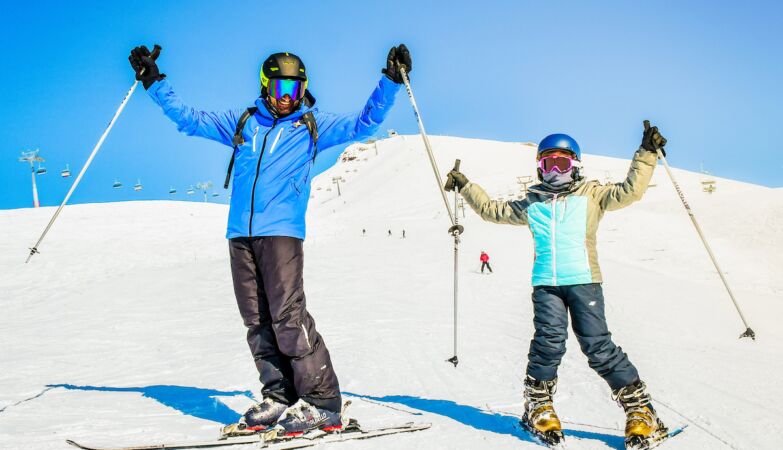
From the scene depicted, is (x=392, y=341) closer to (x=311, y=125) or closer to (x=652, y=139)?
(x=311, y=125)

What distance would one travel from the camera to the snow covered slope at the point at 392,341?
4.31m

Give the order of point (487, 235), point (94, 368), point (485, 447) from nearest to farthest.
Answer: point (485, 447) < point (94, 368) < point (487, 235)

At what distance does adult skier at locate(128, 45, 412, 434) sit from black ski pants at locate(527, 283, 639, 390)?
4.97ft

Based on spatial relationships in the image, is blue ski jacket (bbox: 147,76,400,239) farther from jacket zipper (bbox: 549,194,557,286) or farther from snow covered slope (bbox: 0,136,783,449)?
snow covered slope (bbox: 0,136,783,449)

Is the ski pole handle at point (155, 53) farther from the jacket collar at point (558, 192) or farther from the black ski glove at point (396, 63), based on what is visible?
the jacket collar at point (558, 192)

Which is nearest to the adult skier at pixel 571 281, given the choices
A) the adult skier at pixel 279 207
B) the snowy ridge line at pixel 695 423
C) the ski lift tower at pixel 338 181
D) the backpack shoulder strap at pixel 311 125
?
the snowy ridge line at pixel 695 423

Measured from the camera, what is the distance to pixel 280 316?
398 cm

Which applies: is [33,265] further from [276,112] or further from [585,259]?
[585,259]

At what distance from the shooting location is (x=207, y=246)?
1303 inches

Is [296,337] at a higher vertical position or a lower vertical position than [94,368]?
higher

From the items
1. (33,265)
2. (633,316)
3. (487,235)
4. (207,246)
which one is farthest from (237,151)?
(487,235)

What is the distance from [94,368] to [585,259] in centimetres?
624

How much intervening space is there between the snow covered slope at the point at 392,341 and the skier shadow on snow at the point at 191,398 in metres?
A: 0.03

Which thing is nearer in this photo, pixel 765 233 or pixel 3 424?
pixel 3 424
